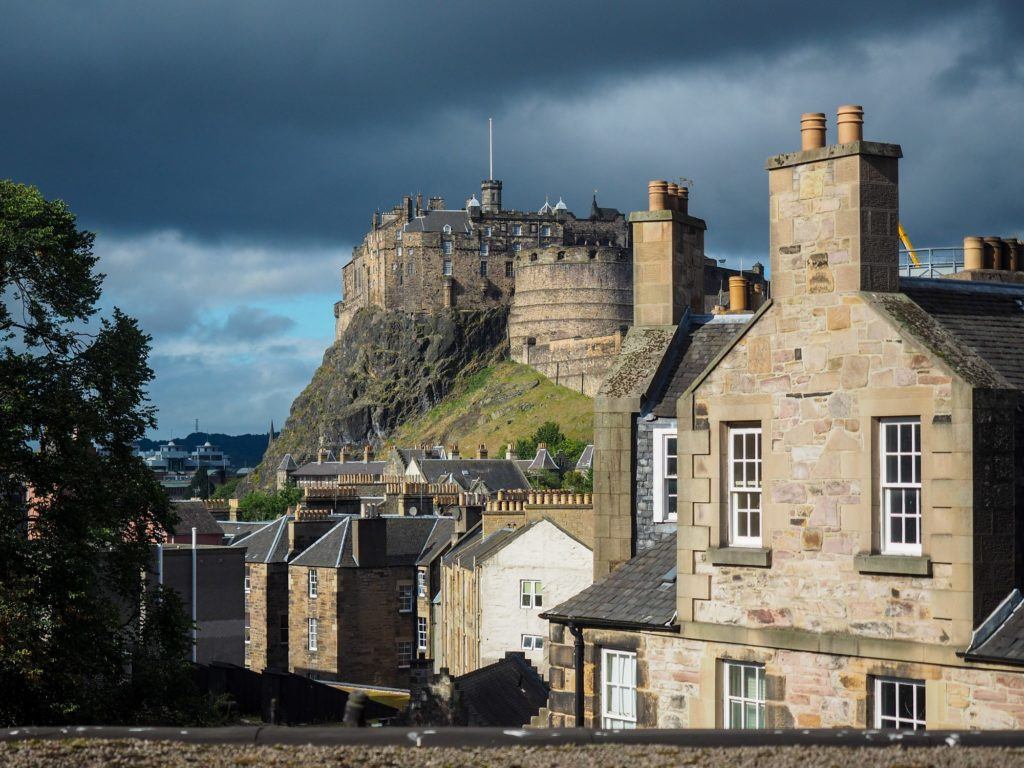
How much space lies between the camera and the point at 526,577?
35031 millimetres

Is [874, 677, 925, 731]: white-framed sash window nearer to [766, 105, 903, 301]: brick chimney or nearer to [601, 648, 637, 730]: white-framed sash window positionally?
[601, 648, 637, 730]: white-framed sash window

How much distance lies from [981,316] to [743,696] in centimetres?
→ 414

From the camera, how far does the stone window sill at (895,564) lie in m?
11.5

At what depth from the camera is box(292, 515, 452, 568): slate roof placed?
1941 inches

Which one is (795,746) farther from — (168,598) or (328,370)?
(328,370)

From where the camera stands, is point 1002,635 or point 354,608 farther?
point 354,608

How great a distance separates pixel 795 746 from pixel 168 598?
15.1m

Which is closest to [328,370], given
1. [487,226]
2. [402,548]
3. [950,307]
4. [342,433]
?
[342,433]

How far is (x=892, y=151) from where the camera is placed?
41.2 ft

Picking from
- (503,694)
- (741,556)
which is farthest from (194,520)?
(741,556)

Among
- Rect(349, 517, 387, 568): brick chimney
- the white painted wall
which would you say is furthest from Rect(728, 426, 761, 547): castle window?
Rect(349, 517, 387, 568): brick chimney

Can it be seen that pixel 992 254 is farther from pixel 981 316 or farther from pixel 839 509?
pixel 839 509

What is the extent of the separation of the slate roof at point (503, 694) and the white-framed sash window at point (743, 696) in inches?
454

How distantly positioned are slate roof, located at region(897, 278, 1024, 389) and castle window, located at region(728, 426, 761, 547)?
1926 millimetres
